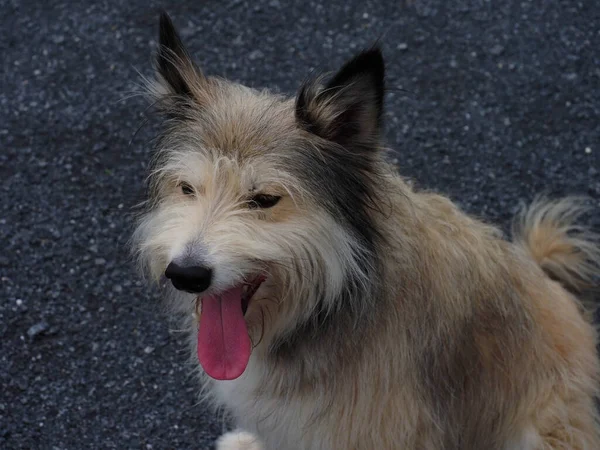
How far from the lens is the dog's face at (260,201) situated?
1985mm

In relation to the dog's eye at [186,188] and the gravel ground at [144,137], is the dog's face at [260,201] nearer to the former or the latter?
the dog's eye at [186,188]

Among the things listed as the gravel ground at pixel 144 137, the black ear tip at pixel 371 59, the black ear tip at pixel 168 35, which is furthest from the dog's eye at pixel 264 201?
the gravel ground at pixel 144 137

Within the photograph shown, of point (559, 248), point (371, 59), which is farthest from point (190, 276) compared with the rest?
point (559, 248)

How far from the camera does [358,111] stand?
2086 millimetres

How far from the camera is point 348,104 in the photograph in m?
2.06

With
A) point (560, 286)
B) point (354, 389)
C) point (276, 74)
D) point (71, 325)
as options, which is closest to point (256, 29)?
point (276, 74)

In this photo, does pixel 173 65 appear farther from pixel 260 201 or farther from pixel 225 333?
pixel 225 333

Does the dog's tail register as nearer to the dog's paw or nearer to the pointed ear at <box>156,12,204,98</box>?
the dog's paw

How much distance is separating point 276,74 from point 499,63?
130 centimetres

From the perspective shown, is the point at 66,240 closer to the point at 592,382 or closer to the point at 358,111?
the point at 358,111

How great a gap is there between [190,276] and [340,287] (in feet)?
1.56

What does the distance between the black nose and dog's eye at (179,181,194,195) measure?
28 centimetres

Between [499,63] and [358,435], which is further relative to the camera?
[499,63]

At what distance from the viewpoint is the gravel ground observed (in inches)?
130
